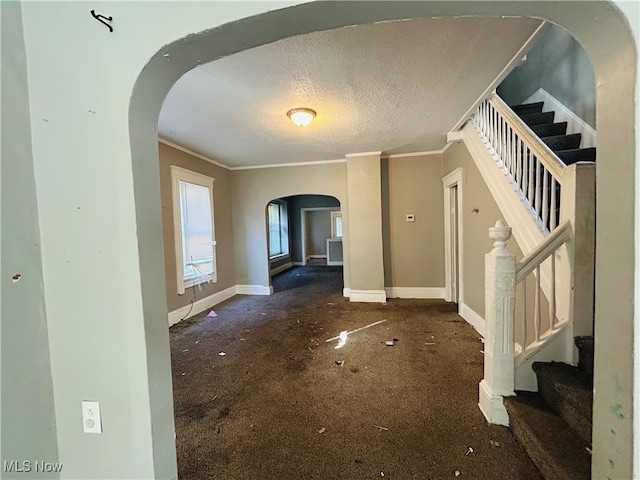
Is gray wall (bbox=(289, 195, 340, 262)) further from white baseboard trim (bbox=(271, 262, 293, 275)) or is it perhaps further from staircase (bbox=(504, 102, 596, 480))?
staircase (bbox=(504, 102, 596, 480))

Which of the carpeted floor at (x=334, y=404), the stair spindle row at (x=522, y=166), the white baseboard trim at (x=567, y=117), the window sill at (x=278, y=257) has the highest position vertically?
the white baseboard trim at (x=567, y=117)

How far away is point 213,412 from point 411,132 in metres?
3.68

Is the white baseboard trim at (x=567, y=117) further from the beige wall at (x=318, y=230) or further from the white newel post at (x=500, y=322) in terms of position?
the beige wall at (x=318, y=230)

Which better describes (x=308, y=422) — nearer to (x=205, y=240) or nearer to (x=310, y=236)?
(x=205, y=240)

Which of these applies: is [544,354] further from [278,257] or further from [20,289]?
[278,257]

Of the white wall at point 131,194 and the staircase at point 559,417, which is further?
the staircase at point 559,417

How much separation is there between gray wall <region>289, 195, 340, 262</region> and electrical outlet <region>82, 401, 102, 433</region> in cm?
830

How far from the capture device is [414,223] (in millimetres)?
4707

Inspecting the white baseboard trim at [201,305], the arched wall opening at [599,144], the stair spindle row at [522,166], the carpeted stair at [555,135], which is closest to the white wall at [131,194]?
the arched wall opening at [599,144]

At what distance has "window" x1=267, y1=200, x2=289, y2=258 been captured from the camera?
25.6 ft

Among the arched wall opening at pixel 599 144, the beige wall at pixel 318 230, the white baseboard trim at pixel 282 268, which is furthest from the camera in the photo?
the beige wall at pixel 318 230

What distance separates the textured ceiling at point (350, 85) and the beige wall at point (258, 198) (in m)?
1.19

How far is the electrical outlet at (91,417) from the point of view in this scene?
3.13 ft

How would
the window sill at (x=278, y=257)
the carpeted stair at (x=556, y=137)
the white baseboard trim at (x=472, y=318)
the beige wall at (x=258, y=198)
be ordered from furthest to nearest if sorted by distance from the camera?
the window sill at (x=278, y=257), the beige wall at (x=258, y=198), the white baseboard trim at (x=472, y=318), the carpeted stair at (x=556, y=137)
